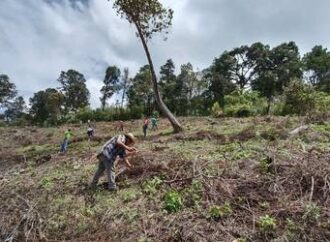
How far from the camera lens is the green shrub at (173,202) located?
820 cm

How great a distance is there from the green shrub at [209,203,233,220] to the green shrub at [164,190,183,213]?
2.18 ft

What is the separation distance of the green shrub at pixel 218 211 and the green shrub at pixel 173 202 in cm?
66

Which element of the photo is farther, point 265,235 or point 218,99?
point 218,99

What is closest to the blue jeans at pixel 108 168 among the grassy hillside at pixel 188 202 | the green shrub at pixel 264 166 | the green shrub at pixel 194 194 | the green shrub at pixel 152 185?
the grassy hillside at pixel 188 202

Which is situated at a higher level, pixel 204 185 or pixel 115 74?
pixel 115 74

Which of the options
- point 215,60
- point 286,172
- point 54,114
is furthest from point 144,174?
point 54,114

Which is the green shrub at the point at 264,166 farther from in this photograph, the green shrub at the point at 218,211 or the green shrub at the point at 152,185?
the green shrub at the point at 152,185

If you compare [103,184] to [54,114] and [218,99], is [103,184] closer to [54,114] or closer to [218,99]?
[218,99]

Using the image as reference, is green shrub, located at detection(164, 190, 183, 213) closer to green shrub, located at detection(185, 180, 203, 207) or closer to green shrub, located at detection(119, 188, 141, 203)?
green shrub, located at detection(185, 180, 203, 207)

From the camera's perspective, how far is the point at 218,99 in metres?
49.9

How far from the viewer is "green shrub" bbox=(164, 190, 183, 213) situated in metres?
8.20

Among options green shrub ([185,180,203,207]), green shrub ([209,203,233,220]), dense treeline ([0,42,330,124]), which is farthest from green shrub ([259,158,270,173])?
dense treeline ([0,42,330,124])

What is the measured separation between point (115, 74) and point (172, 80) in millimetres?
8237

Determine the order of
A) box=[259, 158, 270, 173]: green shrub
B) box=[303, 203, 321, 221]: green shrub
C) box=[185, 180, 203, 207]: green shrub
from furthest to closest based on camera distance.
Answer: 1. box=[259, 158, 270, 173]: green shrub
2. box=[185, 180, 203, 207]: green shrub
3. box=[303, 203, 321, 221]: green shrub
